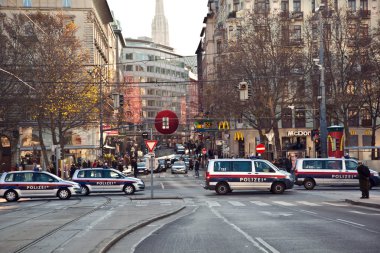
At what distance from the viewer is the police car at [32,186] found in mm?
33562

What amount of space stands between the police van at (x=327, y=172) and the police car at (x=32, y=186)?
13.1 metres

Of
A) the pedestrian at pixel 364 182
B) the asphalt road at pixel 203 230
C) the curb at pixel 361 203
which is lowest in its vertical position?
the curb at pixel 361 203

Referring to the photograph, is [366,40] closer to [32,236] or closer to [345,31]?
[345,31]

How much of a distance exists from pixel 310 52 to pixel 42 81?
2465 centimetres

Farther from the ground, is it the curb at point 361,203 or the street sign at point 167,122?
the street sign at point 167,122

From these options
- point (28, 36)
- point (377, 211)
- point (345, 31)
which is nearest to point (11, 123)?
point (28, 36)

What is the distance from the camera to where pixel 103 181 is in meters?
36.6

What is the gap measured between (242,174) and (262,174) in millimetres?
1043

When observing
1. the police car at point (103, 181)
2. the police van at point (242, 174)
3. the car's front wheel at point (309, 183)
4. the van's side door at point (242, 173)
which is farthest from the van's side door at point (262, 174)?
the police car at point (103, 181)

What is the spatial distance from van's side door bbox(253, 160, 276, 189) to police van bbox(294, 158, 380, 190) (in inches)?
172

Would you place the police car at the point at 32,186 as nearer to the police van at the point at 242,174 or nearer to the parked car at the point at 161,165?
the police van at the point at 242,174

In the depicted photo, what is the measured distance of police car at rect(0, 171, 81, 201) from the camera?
110ft

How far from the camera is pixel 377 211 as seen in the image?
22094mm

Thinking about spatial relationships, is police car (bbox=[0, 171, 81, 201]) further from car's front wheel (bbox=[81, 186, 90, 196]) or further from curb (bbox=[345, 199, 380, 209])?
curb (bbox=[345, 199, 380, 209])
